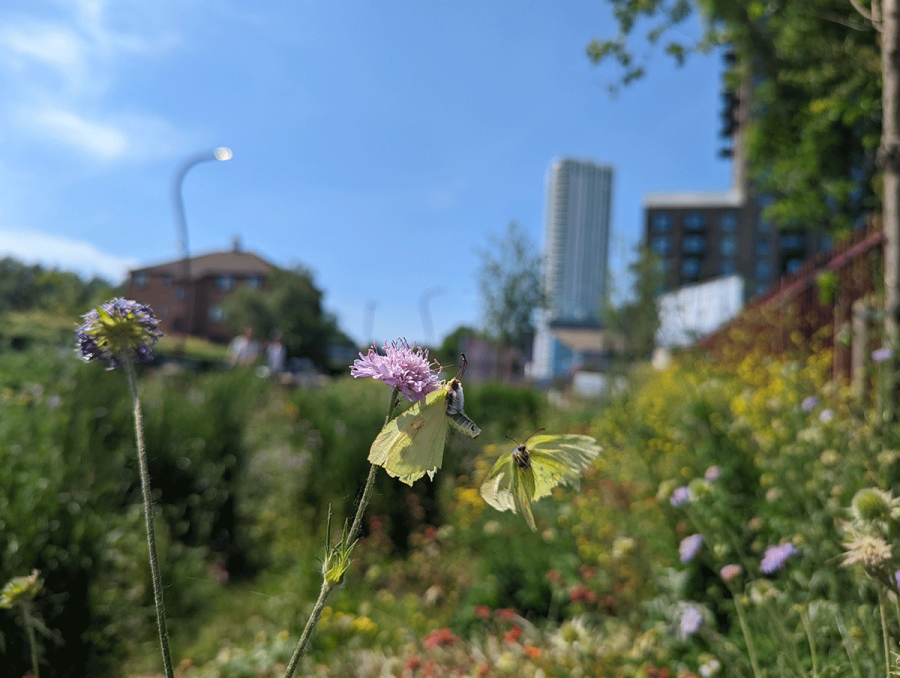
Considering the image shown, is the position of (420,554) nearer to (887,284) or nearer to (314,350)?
(887,284)

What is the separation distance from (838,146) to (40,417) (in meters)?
12.0

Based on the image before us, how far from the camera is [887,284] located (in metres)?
2.83

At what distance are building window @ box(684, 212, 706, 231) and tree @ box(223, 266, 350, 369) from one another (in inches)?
1440

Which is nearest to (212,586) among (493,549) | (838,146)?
(493,549)

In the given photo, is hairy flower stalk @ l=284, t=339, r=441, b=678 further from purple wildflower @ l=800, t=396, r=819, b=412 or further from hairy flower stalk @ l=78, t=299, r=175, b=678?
purple wildflower @ l=800, t=396, r=819, b=412

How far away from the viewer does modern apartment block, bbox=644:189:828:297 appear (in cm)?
5503

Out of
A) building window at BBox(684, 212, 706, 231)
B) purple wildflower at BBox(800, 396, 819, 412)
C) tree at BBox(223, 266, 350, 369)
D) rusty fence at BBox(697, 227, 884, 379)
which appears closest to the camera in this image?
purple wildflower at BBox(800, 396, 819, 412)

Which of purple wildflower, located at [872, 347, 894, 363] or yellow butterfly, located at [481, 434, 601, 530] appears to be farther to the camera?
purple wildflower, located at [872, 347, 894, 363]

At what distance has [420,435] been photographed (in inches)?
26.3

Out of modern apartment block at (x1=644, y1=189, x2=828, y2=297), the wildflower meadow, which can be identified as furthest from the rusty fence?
modern apartment block at (x1=644, y1=189, x2=828, y2=297)

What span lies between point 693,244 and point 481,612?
6095 cm

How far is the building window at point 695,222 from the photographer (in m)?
58.1

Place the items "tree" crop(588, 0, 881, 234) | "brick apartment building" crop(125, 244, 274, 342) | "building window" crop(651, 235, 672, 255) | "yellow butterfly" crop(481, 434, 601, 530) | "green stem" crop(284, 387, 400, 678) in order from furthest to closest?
"building window" crop(651, 235, 672, 255), "brick apartment building" crop(125, 244, 274, 342), "tree" crop(588, 0, 881, 234), "yellow butterfly" crop(481, 434, 601, 530), "green stem" crop(284, 387, 400, 678)

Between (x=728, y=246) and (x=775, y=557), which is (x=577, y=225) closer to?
(x=728, y=246)
